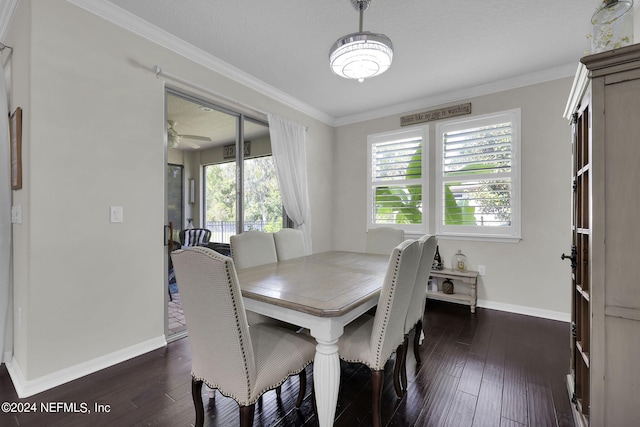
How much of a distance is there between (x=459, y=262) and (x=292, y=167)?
7.90 feet

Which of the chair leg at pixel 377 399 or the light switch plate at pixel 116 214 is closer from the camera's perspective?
the chair leg at pixel 377 399

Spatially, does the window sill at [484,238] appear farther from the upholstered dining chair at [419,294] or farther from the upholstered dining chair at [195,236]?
the upholstered dining chair at [195,236]

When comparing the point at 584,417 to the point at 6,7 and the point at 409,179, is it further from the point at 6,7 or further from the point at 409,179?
the point at 6,7

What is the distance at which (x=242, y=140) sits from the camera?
10.7ft

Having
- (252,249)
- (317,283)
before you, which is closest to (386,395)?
(317,283)

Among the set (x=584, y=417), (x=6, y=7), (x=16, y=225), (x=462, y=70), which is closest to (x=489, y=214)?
(x=462, y=70)

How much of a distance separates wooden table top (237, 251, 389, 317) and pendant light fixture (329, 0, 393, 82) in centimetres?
137

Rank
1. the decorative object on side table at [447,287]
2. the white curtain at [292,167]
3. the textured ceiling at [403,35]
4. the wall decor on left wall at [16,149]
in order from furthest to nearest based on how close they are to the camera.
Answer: the white curtain at [292,167], the decorative object on side table at [447,287], the textured ceiling at [403,35], the wall decor on left wall at [16,149]

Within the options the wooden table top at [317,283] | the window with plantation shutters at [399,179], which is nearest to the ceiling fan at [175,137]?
the wooden table top at [317,283]

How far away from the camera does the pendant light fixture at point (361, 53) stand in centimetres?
171

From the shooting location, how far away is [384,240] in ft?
9.75

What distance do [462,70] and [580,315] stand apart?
8.50 ft

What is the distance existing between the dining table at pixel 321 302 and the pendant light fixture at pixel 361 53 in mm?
1384

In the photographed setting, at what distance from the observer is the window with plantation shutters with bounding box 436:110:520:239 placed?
321 centimetres
